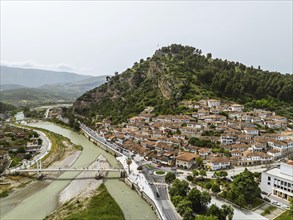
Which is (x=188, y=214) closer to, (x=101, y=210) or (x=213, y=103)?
(x=101, y=210)

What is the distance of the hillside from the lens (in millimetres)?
65625

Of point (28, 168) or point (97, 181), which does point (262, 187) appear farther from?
point (28, 168)

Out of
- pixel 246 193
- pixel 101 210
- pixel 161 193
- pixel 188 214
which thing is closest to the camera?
pixel 188 214

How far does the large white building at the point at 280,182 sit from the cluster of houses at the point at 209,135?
25.8 ft

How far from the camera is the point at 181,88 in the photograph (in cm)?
6800

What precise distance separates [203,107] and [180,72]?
70.3ft

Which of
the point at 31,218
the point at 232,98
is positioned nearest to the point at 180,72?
the point at 232,98

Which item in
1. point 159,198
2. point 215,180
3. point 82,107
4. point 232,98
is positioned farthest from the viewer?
point 82,107

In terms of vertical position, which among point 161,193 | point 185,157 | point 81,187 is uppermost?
point 185,157

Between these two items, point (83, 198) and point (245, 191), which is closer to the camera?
point (245, 191)

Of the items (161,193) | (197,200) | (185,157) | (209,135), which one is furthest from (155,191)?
(209,135)

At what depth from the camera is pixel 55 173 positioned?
38281 millimetres

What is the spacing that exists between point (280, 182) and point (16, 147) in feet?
145

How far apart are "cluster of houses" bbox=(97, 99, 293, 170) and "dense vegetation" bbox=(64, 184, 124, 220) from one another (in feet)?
41.3
